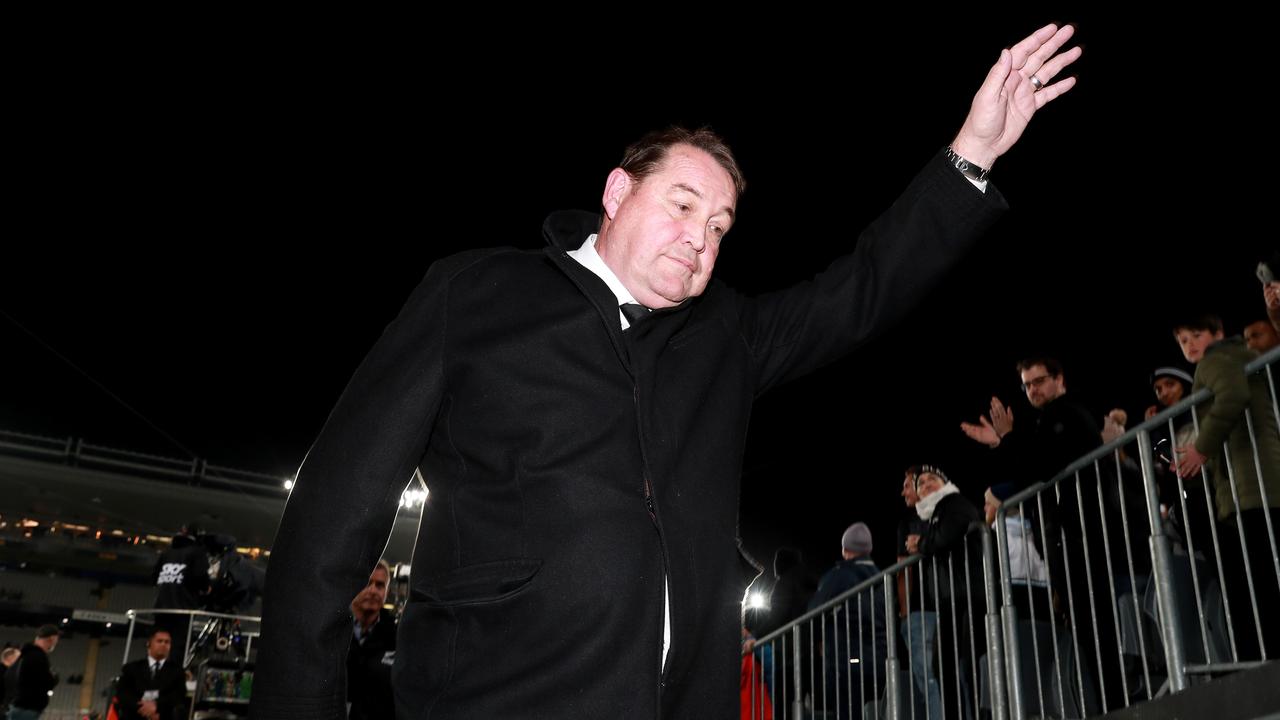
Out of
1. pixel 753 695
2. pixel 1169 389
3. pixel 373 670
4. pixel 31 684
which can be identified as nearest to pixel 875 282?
pixel 1169 389

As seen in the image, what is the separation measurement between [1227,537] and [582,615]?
12.8 ft

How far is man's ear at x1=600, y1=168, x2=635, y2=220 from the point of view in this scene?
2.08 m

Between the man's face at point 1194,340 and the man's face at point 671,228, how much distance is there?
12.8ft

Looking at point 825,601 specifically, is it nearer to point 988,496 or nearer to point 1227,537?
point 988,496

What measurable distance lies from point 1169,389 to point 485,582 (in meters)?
5.25

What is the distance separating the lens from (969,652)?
5.48 m

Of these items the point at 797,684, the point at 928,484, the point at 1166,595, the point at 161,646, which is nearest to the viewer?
the point at 1166,595

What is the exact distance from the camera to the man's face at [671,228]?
187 centimetres

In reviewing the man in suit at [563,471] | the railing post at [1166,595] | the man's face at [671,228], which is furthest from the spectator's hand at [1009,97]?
the railing post at [1166,595]

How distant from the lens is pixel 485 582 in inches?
57.7

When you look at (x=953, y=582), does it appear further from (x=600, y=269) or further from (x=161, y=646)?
(x=161, y=646)

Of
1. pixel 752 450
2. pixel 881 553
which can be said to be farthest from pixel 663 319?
pixel 881 553

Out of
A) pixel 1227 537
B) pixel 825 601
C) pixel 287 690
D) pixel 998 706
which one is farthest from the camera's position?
pixel 825 601

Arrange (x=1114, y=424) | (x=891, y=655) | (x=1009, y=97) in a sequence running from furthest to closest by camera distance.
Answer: (x=1114, y=424), (x=891, y=655), (x=1009, y=97)
